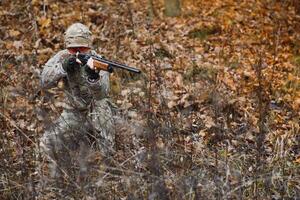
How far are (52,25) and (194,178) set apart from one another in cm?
589

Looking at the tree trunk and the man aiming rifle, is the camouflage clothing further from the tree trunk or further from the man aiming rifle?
the tree trunk

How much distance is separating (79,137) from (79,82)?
3.50 ft

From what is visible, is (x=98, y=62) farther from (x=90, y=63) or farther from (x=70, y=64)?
(x=70, y=64)

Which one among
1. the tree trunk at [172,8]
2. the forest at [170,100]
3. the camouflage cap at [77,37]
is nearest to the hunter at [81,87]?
the camouflage cap at [77,37]

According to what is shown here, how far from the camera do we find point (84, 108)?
5.45m

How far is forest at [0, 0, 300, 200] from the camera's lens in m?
4.24

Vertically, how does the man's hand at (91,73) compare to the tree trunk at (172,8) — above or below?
above

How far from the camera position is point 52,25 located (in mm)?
9406

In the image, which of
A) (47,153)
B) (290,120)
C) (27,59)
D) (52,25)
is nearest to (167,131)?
(47,153)

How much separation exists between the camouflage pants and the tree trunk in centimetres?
573

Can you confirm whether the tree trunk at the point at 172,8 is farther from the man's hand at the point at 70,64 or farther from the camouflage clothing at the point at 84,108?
the man's hand at the point at 70,64

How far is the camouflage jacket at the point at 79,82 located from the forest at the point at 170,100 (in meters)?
0.13

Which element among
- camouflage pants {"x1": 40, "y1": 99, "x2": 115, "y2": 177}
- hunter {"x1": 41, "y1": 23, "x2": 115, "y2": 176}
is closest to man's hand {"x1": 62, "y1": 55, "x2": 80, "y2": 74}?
hunter {"x1": 41, "y1": 23, "x2": 115, "y2": 176}

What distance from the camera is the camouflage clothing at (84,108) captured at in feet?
15.4
